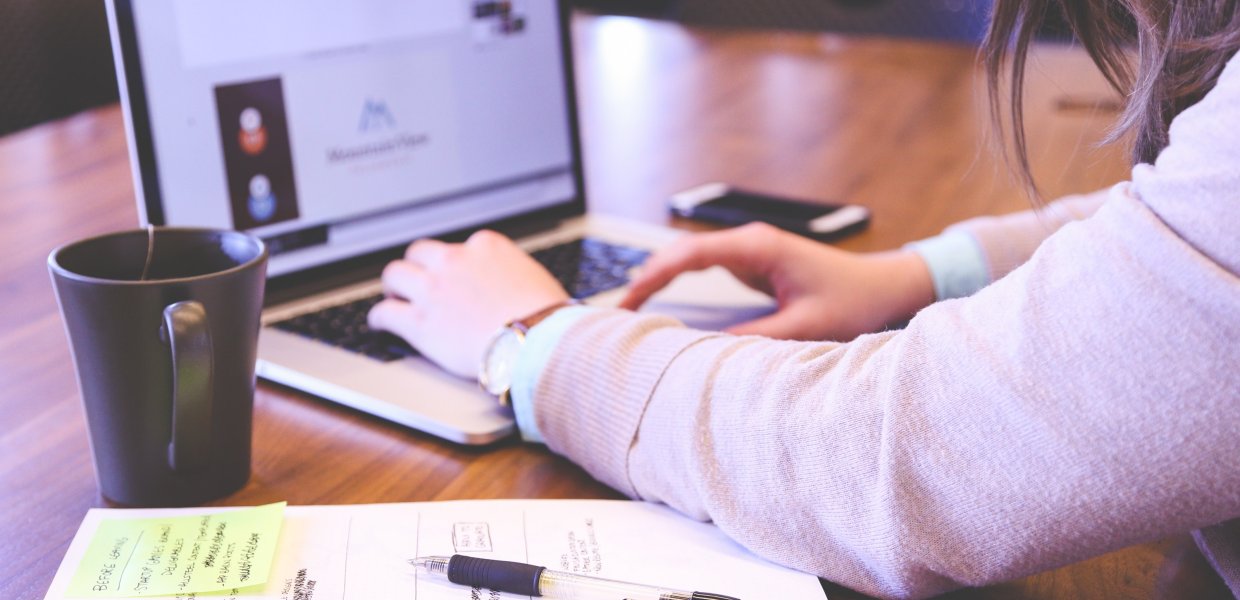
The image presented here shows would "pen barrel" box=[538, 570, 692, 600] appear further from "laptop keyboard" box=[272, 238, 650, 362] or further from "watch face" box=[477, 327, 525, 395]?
"laptop keyboard" box=[272, 238, 650, 362]

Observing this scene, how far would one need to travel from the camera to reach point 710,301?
86 cm

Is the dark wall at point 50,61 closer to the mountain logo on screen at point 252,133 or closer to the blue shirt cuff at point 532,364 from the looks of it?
the mountain logo on screen at point 252,133

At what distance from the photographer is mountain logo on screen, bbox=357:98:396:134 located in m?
0.89

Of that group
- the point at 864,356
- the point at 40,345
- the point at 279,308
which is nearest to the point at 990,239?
the point at 864,356

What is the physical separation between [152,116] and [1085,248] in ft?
1.94

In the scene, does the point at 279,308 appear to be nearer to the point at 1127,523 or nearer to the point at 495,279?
the point at 495,279

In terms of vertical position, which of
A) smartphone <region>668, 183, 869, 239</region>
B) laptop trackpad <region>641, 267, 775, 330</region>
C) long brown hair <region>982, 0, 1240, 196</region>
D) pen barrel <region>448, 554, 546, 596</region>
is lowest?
pen barrel <region>448, 554, 546, 596</region>

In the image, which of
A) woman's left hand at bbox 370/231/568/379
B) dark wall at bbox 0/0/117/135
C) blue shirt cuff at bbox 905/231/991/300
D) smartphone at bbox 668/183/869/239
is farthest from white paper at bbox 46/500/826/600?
dark wall at bbox 0/0/117/135

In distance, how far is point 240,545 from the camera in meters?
0.51

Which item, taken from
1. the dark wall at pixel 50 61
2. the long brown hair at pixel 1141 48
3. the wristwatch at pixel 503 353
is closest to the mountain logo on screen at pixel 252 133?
the wristwatch at pixel 503 353

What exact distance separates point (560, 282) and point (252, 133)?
10.1 inches

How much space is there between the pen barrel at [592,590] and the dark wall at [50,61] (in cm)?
122

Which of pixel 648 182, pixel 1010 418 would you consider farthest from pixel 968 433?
pixel 648 182

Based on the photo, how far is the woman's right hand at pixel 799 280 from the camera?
792 millimetres
